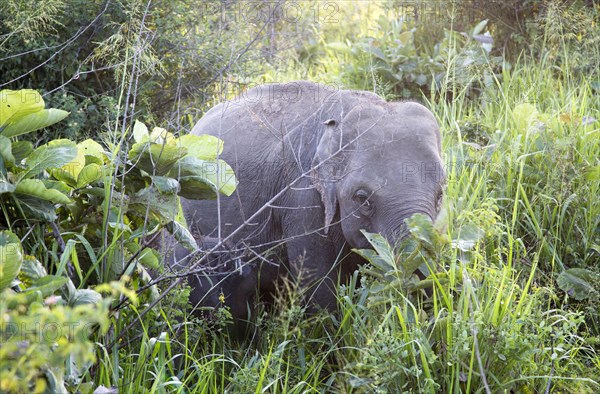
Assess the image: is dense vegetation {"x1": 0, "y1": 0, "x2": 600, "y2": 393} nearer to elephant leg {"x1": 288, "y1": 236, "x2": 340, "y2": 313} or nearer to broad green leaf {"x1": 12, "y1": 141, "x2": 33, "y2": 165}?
broad green leaf {"x1": 12, "y1": 141, "x2": 33, "y2": 165}

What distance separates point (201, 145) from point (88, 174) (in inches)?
19.9

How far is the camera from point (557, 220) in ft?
17.3

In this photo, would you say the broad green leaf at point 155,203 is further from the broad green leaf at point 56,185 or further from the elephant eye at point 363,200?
the elephant eye at point 363,200

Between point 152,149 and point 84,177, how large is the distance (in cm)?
29

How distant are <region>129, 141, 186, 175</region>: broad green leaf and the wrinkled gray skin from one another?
1.52 feet

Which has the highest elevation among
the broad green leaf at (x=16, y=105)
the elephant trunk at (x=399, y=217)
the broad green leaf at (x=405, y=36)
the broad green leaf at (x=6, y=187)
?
the broad green leaf at (x=16, y=105)

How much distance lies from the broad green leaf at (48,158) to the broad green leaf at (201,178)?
44cm

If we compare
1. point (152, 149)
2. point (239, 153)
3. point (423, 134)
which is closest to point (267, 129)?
point (239, 153)

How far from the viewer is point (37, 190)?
3.32 metres

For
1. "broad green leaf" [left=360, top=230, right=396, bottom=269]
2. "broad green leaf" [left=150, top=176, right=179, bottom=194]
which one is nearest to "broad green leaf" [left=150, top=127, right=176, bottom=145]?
"broad green leaf" [left=150, top=176, right=179, bottom=194]

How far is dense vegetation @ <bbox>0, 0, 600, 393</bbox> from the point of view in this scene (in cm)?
331

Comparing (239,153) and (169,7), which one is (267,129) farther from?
(169,7)

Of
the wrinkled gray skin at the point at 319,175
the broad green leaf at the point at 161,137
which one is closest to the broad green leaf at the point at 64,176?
the broad green leaf at the point at 161,137

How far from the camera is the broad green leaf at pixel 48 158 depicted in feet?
11.2
